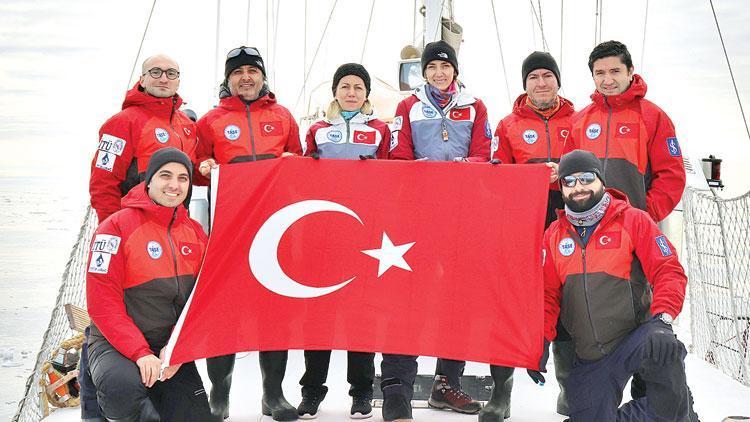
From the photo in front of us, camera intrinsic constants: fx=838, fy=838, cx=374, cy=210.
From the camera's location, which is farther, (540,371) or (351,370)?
(351,370)

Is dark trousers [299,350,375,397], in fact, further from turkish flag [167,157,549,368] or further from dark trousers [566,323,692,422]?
dark trousers [566,323,692,422]

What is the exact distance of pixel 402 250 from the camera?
450 cm

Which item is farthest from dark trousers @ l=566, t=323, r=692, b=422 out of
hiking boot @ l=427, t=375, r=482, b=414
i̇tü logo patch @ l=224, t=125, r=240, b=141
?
i̇tü logo patch @ l=224, t=125, r=240, b=141

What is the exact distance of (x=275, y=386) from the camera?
190 inches

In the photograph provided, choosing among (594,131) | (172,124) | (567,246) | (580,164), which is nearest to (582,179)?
(580,164)

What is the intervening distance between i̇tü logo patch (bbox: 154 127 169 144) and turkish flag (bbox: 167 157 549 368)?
1.45 feet

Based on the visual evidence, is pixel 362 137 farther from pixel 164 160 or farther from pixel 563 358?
pixel 563 358

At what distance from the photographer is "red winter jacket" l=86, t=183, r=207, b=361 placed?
385 centimetres

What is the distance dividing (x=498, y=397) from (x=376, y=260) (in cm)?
100

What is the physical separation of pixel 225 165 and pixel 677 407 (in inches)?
103

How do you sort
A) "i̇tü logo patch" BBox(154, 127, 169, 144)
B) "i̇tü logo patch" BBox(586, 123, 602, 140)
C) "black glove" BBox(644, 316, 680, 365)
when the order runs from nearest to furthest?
Result: "black glove" BBox(644, 316, 680, 365) → "i̇tü logo patch" BBox(586, 123, 602, 140) → "i̇tü logo patch" BBox(154, 127, 169, 144)

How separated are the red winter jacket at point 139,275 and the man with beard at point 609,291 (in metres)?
1.84

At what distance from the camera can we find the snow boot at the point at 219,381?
457cm

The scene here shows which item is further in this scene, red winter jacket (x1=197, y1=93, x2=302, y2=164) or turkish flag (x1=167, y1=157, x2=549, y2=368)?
red winter jacket (x1=197, y1=93, x2=302, y2=164)
